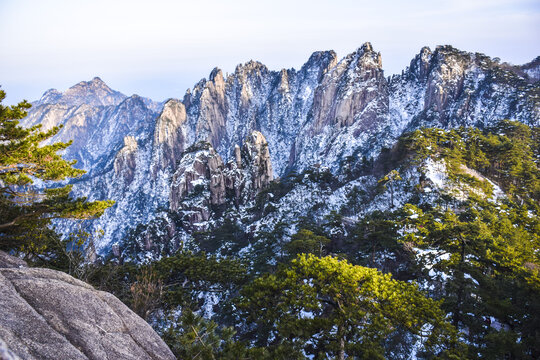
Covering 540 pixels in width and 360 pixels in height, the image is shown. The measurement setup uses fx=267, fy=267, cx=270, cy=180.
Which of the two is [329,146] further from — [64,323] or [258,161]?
[64,323]

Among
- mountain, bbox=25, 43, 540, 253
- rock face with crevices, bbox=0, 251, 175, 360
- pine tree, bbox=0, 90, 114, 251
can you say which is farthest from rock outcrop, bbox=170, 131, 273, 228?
rock face with crevices, bbox=0, 251, 175, 360

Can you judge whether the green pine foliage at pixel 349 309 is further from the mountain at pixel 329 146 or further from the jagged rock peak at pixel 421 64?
the jagged rock peak at pixel 421 64

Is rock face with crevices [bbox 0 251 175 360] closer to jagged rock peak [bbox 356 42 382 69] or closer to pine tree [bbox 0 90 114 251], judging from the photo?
pine tree [bbox 0 90 114 251]

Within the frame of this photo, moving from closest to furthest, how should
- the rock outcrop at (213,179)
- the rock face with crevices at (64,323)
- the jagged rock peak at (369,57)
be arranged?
the rock face with crevices at (64,323), the rock outcrop at (213,179), the jagged rock peak at (369,57)

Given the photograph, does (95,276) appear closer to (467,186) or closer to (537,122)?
(467,186)

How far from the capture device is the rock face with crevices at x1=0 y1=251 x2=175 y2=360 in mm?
6270

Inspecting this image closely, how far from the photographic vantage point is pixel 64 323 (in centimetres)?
755

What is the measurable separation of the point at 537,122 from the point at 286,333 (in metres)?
118

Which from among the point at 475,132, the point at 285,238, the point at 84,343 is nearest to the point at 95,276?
the point at 84,343

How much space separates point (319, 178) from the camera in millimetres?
78875

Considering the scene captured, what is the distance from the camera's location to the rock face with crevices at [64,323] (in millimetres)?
6270

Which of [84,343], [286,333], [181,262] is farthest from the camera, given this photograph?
[181,262]

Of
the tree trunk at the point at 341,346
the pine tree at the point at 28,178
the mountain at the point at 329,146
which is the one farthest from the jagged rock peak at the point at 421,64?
the pine tree at the point at 28,178

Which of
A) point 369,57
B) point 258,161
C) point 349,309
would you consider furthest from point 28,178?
point 369,57
